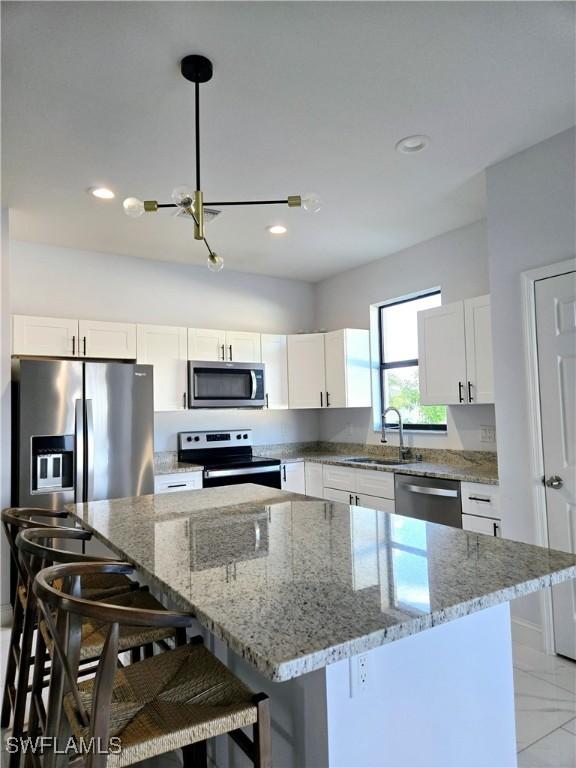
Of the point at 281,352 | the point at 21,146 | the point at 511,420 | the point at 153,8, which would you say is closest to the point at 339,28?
the point at 153,8

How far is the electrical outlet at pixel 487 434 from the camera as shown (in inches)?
143

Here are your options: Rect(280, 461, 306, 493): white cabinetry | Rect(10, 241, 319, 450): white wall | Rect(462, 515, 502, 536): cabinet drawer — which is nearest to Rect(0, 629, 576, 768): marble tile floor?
Rect(462, 515, 502, 536): cabinet drawer

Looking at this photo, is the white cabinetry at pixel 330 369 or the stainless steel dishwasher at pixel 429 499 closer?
the stainless steel dishwasher at pixel 429 499

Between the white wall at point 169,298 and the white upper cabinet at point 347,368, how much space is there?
0.74m

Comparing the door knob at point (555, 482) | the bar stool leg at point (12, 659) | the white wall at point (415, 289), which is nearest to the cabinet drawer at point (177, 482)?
the white wall at point (415, 289)

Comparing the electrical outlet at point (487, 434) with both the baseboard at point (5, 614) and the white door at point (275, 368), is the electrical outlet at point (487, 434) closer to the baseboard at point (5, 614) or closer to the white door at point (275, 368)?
the white door at point (275, 368)

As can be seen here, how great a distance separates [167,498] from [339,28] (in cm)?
218

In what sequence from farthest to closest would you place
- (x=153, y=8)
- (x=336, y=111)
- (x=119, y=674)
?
(x=336, y=111)
(x=153, y=8)
(x=119, y=674)

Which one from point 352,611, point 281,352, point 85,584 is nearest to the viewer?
point 352,611

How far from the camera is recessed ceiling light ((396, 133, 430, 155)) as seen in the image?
8.29 ft

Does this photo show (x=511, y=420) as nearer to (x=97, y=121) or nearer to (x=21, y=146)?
(x=97, y=121)

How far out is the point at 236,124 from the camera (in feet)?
7.81

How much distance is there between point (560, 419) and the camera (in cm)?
254

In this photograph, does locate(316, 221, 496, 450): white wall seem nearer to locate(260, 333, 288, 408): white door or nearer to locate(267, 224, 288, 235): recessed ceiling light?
locate(260, 333, 288, 408): white door
